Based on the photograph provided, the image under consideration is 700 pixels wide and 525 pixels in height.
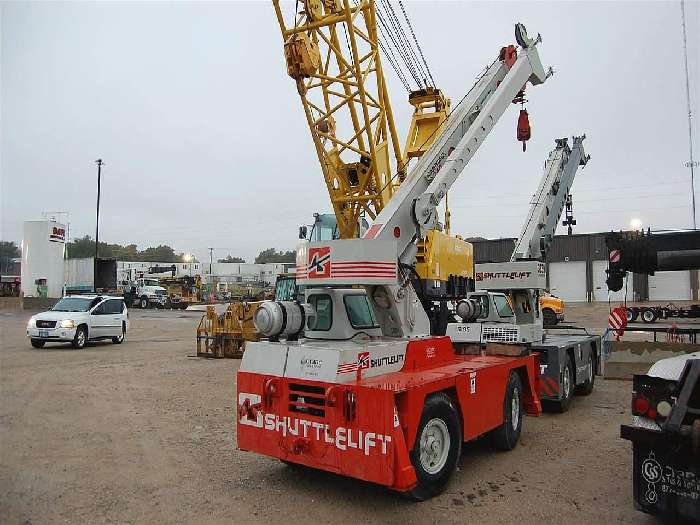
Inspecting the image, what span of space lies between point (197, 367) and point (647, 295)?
43.8 meters

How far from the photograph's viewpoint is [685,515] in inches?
157

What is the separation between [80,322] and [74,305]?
101cm

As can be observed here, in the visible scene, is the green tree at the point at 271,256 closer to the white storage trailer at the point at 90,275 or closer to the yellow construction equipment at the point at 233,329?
the white storage trailer at the point at 90,275

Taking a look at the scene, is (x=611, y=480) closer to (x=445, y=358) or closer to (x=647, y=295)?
(x=445, y=358)

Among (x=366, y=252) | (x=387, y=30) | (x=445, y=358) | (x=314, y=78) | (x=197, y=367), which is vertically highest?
(x=387, y=30)

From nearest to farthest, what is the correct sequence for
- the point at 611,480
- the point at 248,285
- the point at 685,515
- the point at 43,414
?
the point at 685,515
the point at 611,480
the point at 43,414
the point at 248,285

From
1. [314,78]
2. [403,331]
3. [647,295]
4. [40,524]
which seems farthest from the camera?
[647,295]

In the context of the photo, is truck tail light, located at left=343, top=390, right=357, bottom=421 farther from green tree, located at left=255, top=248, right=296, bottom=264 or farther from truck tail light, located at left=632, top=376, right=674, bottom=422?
green tree, located at left=255, top=248, right=296, bottom=264

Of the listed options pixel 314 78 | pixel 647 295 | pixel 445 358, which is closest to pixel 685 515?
pixel 445 358

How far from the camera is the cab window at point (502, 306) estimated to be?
10836mm

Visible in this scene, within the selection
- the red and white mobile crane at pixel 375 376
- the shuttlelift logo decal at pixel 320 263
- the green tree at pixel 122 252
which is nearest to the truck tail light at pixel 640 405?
the red and white mobile crane at pixel 375 376

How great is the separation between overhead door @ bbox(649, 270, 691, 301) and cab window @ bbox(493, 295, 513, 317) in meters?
39.3

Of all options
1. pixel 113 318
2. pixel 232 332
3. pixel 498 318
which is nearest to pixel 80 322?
pixel 113 318

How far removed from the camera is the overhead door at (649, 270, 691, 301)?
147 feet
